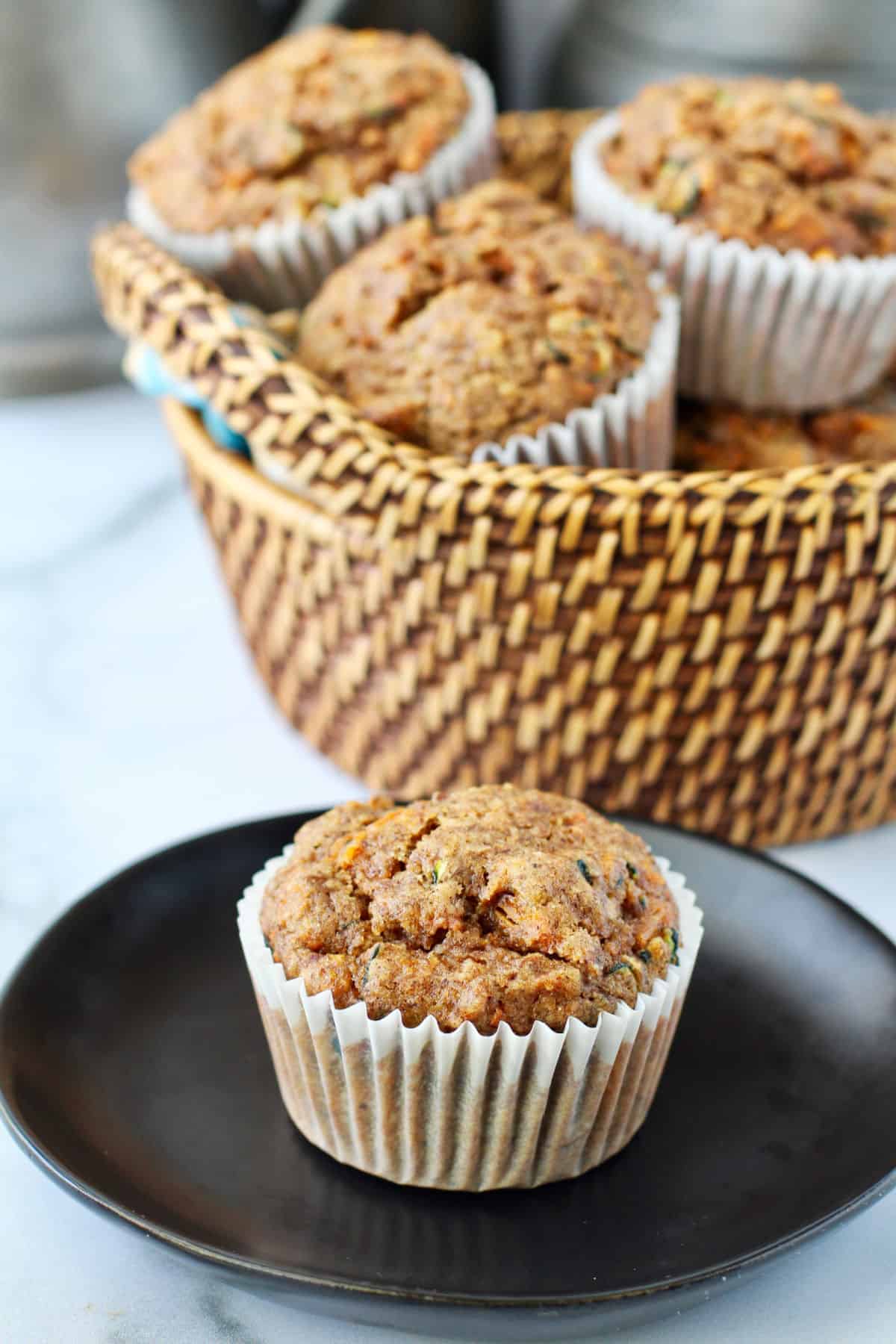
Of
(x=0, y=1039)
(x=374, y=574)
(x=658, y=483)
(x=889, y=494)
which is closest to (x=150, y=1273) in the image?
(x=0, y=1039)

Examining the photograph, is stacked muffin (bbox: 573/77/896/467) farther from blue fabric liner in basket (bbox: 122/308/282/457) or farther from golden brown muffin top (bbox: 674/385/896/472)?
blue fabric liner in basket (bbox: 122/308/282/457)

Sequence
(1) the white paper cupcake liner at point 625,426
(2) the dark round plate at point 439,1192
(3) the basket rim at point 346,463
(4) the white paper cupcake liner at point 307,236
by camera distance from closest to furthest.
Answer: (2) the dark round plate at point 439,1192 < (3) the basket rim at point 346,463 < (1) the white paper cupcake liner at point 625,426 < (4) the white paper cupcake liner at point 307,236

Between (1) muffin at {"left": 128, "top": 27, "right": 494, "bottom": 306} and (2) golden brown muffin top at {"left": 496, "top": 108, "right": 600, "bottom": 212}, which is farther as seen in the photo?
(2) golden brown muffin top at {"left": 496, "top": 108, "right": 600, "bottom": 212}

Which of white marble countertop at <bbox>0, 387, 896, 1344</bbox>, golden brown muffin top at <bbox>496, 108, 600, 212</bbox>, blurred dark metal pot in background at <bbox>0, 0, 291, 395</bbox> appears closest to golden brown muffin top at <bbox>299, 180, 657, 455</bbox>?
golden brown muffin top at <bbox>496, 108, 600, 212</bbox>

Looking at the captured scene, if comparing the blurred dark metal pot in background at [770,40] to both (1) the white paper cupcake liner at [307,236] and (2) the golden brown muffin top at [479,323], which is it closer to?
(1) the white paper cupcake liner at [307,236]

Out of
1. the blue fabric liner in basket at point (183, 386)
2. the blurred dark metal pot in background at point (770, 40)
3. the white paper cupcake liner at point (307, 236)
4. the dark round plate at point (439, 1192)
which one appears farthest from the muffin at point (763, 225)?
the dark round plate at point (439, 1192)

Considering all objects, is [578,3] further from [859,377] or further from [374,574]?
[374,574]
